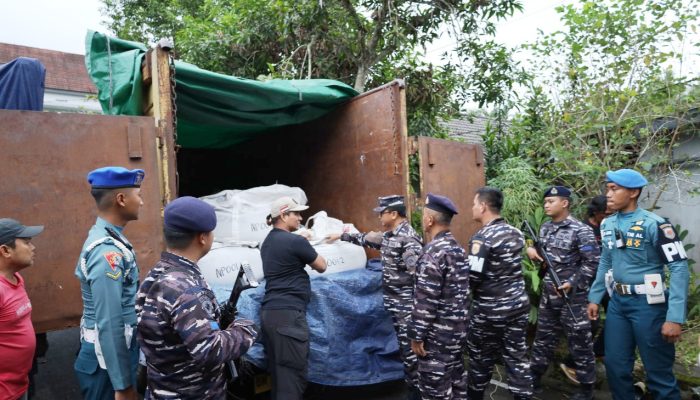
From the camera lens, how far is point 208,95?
→ 318 cm

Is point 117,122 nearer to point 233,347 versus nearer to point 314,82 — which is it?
point 233,347

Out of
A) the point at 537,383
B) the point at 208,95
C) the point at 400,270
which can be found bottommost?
the point at 537,383

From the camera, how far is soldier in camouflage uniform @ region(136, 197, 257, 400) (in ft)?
4.99

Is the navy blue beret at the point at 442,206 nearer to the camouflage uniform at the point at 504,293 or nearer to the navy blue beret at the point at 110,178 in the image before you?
the camouflage uniform at the point at 504,293

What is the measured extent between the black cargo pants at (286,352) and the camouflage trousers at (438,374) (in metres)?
0.71

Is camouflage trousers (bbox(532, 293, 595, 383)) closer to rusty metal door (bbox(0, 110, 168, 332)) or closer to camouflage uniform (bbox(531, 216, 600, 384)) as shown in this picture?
camouflage uniform (bbox(531, 216, 600, 384))

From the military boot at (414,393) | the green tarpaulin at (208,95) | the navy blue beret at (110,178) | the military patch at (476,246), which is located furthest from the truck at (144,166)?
the military boot at (414,393)

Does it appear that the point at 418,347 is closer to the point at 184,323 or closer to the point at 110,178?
the point at 184,323

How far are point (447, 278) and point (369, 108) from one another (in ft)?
5.35

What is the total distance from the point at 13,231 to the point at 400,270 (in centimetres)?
215

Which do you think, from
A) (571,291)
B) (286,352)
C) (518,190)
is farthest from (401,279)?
(518,190)

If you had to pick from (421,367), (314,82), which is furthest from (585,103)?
(421,367)

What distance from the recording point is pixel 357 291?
10.7 feet

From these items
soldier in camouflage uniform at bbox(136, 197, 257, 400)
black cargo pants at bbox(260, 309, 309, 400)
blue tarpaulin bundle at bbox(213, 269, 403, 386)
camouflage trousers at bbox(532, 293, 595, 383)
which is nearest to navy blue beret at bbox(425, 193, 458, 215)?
blue tarpaulin bundle at bbox(213, 269, 403, 386)
